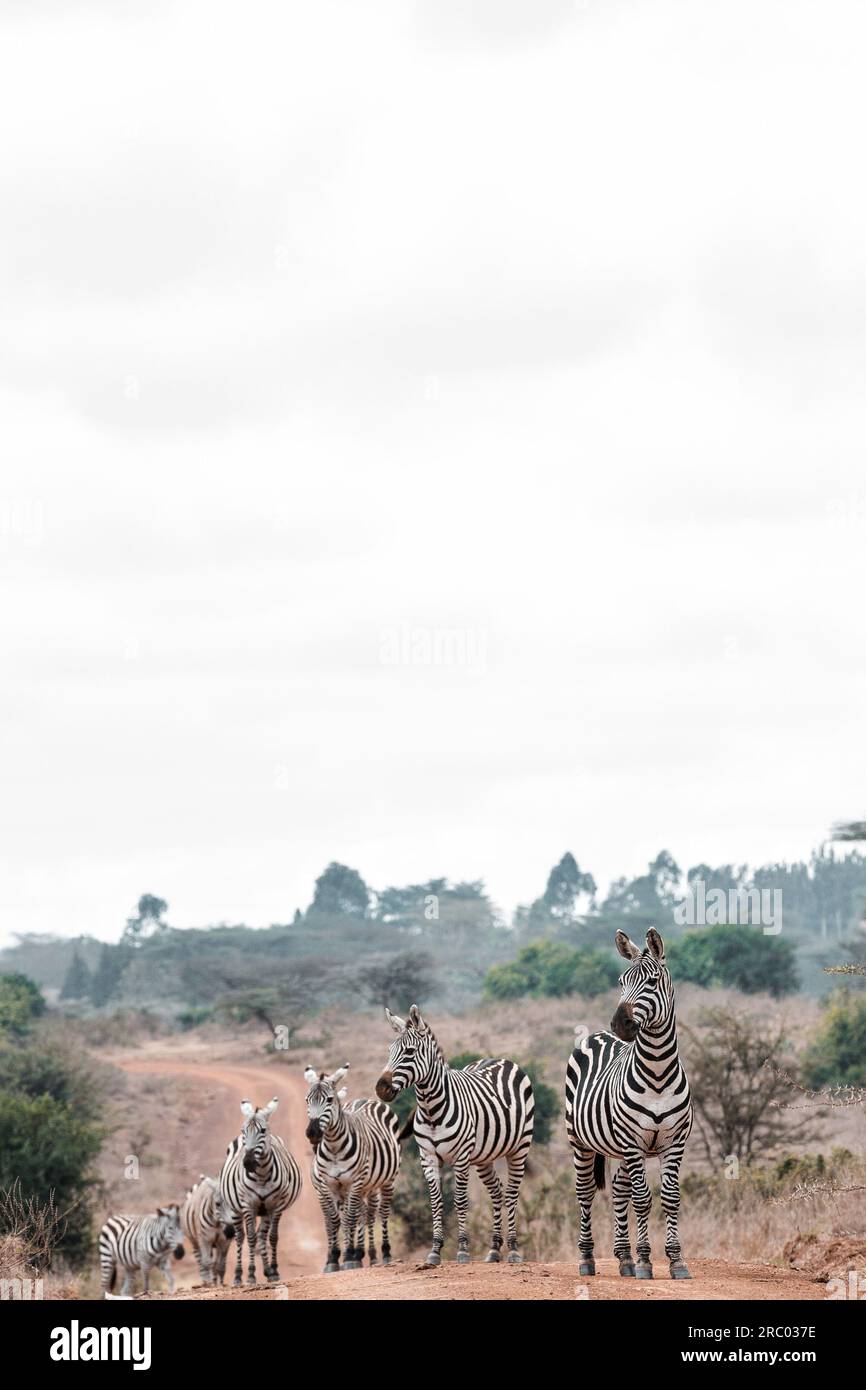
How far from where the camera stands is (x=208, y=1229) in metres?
20.7

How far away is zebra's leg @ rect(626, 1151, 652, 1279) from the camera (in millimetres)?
14211

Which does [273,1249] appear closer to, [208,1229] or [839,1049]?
[208,1229]

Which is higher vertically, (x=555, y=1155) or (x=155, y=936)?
(x=155, y=936)

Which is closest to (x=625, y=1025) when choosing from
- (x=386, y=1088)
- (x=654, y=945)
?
(x=654, y=945)

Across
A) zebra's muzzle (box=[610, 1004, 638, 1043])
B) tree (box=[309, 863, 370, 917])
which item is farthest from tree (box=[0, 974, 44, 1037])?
tree (box=[309, 863, 370, 917])

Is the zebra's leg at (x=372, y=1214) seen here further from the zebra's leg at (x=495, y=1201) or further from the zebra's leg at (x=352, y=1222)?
the zebra's leg at (x=495, y=1201)

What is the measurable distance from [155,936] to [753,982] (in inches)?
2334

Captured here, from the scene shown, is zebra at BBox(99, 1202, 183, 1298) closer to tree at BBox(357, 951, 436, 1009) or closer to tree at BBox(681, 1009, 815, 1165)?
tree at BBox(681, 1009, 815, 1165)

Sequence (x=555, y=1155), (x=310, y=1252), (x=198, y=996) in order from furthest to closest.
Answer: (x=198, y=996)
(x=555, y=1155)
(x=310, y=1252)

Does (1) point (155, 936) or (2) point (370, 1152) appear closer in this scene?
(2) point (370, 1152)
